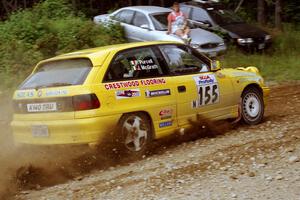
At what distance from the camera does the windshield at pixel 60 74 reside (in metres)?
7.17

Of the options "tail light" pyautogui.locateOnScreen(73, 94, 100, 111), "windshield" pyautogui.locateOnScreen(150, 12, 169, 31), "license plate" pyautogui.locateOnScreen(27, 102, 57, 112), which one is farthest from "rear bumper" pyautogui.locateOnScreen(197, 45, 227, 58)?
"tail light" pyautogui.locateOnScreen(73, 94, 100, 111)

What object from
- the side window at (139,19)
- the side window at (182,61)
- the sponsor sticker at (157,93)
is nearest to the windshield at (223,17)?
the side window at (139,19)

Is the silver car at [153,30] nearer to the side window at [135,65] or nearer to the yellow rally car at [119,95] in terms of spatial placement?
the yellow rally car at [119,95]

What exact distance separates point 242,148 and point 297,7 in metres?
20.6

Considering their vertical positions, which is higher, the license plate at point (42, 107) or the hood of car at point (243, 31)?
the license plate at point (42, 107)

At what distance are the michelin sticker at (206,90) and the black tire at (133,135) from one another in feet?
3.19

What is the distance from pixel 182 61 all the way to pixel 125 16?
1006 cm

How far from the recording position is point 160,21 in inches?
661

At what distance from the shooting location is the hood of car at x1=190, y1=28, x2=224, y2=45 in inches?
622

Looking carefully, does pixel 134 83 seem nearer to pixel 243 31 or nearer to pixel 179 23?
pixel 179 23

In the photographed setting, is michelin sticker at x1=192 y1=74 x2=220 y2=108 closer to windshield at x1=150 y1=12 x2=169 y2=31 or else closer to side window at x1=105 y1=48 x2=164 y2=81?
side window at x1=105 y1=48 x2=164 y2=81

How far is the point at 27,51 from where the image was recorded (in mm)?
14031

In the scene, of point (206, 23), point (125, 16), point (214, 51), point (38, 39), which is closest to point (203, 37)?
point (214, 51)

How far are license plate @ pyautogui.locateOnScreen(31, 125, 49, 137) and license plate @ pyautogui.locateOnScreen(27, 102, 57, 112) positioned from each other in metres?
0.22
